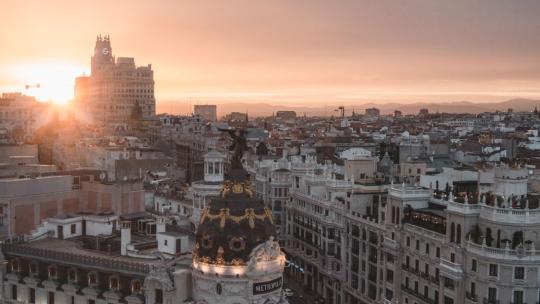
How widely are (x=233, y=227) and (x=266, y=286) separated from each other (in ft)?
16.2

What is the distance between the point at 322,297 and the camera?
10150cm

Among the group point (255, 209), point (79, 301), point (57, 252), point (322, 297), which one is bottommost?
point (322, 297)

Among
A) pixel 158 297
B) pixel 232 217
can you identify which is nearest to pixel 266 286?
pixel 232 217

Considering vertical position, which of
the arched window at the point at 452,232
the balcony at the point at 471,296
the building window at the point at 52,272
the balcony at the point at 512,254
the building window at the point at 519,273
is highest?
the arched window at the point at 452,232

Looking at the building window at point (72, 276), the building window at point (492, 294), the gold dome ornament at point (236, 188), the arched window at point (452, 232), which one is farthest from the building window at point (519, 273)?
the building window at point (72, 276)

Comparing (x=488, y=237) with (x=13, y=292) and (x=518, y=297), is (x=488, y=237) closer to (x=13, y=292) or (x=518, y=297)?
(x=518, y=297)

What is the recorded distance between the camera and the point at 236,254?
161 ft

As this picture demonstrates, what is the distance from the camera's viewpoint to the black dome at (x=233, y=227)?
49.0 metres

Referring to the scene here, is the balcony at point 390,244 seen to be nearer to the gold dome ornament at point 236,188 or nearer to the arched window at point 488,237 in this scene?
the arched window at point 488,237

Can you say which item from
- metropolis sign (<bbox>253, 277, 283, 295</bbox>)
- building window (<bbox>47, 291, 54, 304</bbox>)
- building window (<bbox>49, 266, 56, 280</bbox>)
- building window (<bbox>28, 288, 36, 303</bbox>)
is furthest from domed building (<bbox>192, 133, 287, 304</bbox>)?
building window (<bbox>28, 288, 36, 303</bbox>)

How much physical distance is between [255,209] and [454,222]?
87.4 feet

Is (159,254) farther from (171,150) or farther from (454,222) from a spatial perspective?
(171,150)

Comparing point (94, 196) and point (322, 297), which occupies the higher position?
point (94, 196)

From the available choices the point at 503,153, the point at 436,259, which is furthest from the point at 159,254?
the point at 503,153
